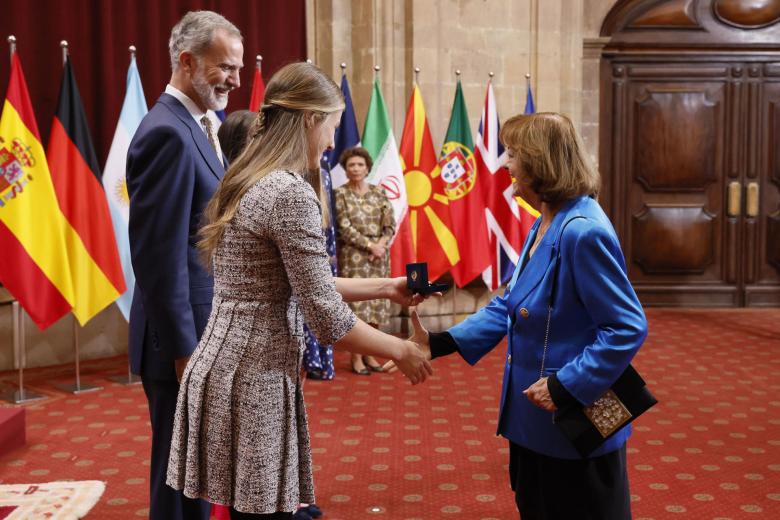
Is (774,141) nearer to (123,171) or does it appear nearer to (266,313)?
(123,171)

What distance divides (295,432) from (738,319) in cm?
750

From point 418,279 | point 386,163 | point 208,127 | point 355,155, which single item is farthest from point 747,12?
point 418,279

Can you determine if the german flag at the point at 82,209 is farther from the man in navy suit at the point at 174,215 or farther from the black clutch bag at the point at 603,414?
the black clutch bag at the point at 603,414

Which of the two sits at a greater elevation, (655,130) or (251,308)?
(655,130)

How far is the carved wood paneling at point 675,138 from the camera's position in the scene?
30.7 ft

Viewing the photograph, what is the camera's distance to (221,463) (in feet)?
6.88

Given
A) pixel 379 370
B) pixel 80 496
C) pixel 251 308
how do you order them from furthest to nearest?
pixel 379 370
pixel 80 496
pixel 251 308

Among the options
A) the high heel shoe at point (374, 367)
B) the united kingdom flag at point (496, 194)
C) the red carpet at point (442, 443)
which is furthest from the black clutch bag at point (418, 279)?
the united kingdom flag at point (496, 194)

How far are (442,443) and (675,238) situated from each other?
560 cm

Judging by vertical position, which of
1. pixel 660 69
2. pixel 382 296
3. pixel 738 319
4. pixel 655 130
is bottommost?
pixel 738 319

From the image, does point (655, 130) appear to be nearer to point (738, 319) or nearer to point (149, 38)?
point (738, 319)

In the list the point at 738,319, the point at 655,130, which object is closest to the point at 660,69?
the point at 655,130

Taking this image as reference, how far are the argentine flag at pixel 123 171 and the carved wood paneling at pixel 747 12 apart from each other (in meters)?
6.03

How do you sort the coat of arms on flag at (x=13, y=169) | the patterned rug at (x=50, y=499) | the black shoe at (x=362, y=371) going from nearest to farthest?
the patterned rug at (x=50, y=499), the coat of arms on flag at (x=13, y=169), the black shoe at (x=362, y=371)
